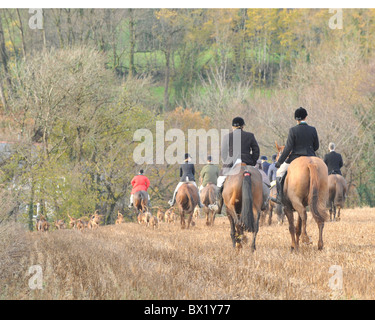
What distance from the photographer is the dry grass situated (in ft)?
21.8

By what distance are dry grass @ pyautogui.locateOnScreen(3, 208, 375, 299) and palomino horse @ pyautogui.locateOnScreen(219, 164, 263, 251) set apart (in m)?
0.45

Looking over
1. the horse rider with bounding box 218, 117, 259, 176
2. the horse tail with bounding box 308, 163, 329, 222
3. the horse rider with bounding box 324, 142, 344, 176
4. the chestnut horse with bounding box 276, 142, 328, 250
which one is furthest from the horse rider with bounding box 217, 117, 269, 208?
the horse rider with bounding box 324, 142, 344, 176

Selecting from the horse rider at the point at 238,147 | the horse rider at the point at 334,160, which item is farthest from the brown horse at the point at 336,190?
the horse rider at the point at 238,147

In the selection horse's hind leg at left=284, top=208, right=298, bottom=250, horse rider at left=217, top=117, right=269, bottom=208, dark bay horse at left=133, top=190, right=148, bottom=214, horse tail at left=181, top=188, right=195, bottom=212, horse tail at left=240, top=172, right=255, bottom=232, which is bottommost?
dark bay horse at left=133, top=190, right=148, bottom=214

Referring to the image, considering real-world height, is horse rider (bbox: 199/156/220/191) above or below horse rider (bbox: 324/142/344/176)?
below

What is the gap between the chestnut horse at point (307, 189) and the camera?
10.3 meters

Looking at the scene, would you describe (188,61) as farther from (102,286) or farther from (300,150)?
(102,286)

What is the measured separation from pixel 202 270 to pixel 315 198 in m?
2.82

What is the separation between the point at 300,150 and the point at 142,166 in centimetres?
2609

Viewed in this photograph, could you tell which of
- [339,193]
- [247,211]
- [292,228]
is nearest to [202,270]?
[247,211]

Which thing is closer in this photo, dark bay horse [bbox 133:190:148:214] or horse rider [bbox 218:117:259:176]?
horse rider [bbox 218:117:259:176]

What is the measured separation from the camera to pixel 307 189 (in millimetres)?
10438

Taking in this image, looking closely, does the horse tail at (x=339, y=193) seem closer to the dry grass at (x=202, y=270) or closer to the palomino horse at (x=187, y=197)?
the palomino horse at (x=187, y=197)

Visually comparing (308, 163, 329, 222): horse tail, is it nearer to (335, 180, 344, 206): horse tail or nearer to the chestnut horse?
A: the chestnut horse
